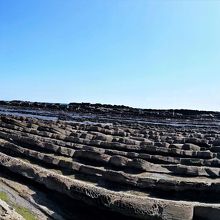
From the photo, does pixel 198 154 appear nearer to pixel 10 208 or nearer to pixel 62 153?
pixel 62 153

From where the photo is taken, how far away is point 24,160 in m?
9.48

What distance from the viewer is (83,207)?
677 cm

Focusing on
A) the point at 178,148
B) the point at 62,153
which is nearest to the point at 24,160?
the point at 62,153

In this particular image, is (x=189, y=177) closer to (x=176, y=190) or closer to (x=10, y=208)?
(x=176, y=190)

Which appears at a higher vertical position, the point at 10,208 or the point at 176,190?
the point at 176,190

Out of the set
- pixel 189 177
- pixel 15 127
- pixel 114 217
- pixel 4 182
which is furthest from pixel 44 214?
pixel 15 127

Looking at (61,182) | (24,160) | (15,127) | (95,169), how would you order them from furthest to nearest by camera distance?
(15,127)
(24,160)
(95,169)
(61,182)

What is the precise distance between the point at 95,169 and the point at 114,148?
246 cm

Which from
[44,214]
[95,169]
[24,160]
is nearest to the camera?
[44,214]

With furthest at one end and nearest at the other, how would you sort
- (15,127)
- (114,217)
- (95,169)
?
(15,127) < (95,169) < (114,217)

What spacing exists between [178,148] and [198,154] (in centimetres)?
75

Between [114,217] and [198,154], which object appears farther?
[198,154]

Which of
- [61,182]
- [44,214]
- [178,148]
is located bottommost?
[44,214]

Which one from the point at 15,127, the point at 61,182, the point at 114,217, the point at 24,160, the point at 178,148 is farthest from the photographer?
the point at 15,127
